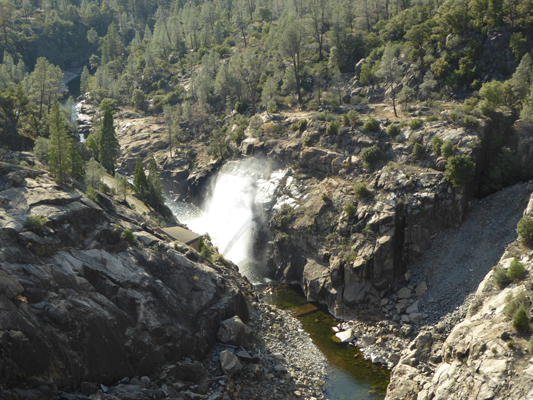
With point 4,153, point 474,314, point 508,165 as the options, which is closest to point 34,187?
point 4,153

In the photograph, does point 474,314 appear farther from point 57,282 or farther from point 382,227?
point 57,282

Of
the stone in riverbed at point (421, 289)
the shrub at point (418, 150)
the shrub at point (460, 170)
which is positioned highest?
the shrub at point (418, 150)

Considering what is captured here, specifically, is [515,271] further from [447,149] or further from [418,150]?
[418,150]

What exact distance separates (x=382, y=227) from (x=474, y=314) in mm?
19181

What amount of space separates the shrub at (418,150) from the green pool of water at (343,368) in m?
28.7

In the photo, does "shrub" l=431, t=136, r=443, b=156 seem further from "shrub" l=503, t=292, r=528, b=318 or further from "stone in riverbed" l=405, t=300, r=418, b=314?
"shrub" l=503, t=292, r=528, b=318

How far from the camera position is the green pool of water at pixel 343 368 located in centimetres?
4181

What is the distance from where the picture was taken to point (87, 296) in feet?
120

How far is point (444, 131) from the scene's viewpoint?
63312 mm

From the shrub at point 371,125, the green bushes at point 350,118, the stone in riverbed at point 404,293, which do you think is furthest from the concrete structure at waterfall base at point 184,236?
the shrub at point 371,125

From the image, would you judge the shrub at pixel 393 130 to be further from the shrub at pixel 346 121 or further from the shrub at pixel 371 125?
the shrub at pixel 346 121

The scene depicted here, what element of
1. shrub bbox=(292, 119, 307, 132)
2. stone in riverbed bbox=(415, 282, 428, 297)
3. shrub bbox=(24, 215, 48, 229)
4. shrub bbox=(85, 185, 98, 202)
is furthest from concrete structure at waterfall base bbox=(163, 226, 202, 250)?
shrub bbox=(292, 119, 307, 132)

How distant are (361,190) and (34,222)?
1748 inches

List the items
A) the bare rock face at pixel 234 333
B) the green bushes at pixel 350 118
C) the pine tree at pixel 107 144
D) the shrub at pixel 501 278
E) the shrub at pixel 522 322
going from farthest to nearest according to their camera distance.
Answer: the pine tree at pixel 107 144, the green bushes at pixel 350 118, the bare rock face at pixel 234 333, the shrub at pixel 501 278, the shrub at pixel 522 322
